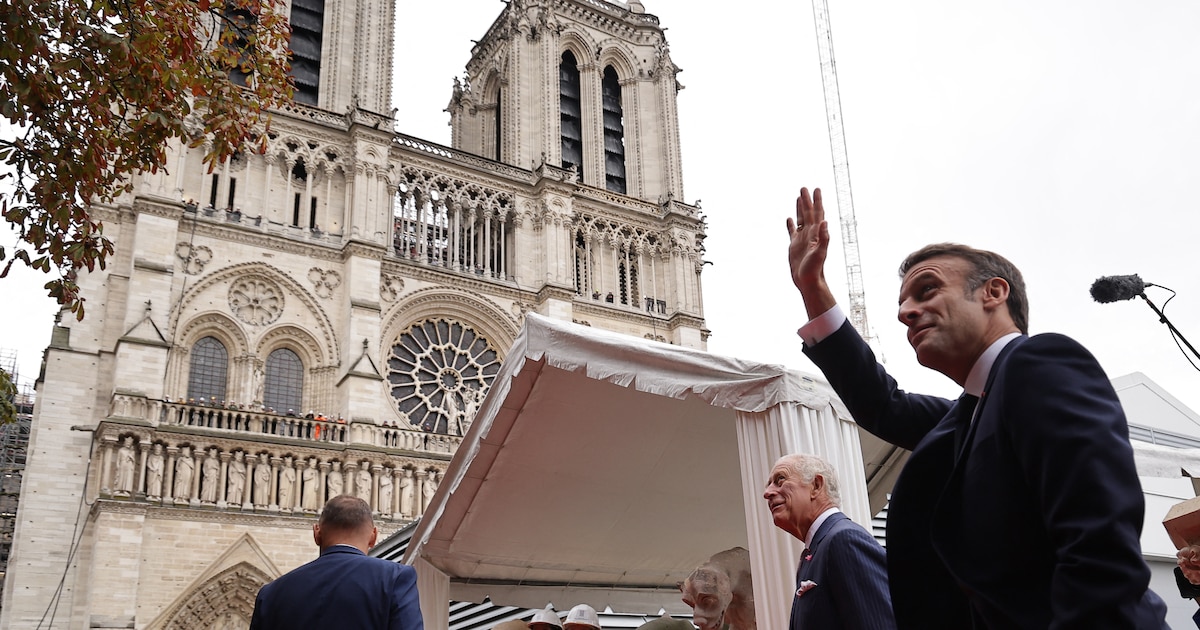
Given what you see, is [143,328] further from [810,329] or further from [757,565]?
[810,329]

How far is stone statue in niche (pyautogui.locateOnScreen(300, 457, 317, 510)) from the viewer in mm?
18156

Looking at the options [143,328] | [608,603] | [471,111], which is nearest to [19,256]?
[608,603]

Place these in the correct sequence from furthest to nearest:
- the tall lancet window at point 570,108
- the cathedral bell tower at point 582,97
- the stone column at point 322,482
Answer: the tall lancet window at point 570,108
the cathedral bell tower at point 582,97
the stone column at point 322,482

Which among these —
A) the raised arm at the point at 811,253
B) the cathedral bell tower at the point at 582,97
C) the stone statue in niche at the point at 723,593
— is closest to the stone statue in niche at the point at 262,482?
the cathedral bell tower at the point at 582,97

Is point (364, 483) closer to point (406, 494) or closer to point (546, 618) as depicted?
point (406, 494)

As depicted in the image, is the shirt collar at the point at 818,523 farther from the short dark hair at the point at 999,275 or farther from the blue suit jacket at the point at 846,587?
the short dark hair at the point at 999,275

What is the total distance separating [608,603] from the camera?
7.04 m

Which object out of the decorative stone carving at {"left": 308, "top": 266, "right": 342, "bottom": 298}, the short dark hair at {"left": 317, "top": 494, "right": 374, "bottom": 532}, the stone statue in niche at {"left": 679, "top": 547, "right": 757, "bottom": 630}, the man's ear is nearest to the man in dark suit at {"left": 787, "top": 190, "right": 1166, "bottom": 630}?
the man's ear

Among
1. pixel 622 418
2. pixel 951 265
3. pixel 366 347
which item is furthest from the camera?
pixel 366 347

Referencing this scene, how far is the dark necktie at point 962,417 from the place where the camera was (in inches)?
61.5

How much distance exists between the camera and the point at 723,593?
393 cm

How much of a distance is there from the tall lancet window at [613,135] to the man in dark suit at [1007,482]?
25091 mm

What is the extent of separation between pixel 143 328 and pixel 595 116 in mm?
13702

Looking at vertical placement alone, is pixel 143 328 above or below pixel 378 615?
above
